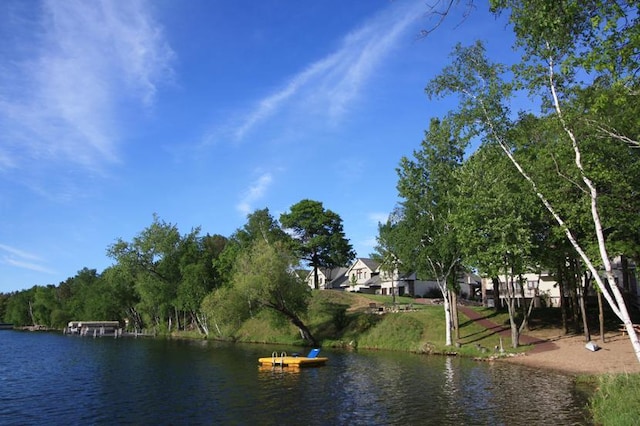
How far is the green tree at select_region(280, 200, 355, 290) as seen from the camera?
339ft

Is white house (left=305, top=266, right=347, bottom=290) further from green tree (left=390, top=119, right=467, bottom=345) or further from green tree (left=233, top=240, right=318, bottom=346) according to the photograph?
green tree (left=390, top=119, right=467, bottom=345)

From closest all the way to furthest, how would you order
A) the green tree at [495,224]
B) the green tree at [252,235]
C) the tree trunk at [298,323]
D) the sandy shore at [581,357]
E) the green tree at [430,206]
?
the sandy shore at [581,357]
the green tree at [495,224]
the green tree at [430,206]
the tree trunk at [298,323]
the green tree at [252,235]

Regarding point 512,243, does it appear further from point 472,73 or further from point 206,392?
point 206,392

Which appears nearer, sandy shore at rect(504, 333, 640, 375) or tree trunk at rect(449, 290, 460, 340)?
sandy shore at rect(504, 333, 640, 375)

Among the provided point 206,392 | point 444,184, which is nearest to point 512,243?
point 444,184

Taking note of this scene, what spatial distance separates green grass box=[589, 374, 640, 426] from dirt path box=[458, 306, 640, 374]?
1017 cm

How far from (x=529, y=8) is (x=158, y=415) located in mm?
23972

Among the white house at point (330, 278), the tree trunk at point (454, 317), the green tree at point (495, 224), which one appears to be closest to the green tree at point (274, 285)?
the tree trunk at point (454, 317)

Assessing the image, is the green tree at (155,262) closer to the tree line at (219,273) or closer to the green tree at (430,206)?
the tree line at (219,273)

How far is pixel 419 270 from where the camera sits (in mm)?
51281

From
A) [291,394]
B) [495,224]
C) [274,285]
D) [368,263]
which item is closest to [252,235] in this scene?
[368,263]

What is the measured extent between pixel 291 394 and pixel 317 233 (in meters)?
76.8

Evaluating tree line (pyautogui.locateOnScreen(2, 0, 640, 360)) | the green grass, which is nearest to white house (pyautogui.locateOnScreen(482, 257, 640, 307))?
tree line (pyautogui.locateOnScreen(2, 0, 640, 360))

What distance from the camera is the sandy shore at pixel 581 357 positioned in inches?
1324
